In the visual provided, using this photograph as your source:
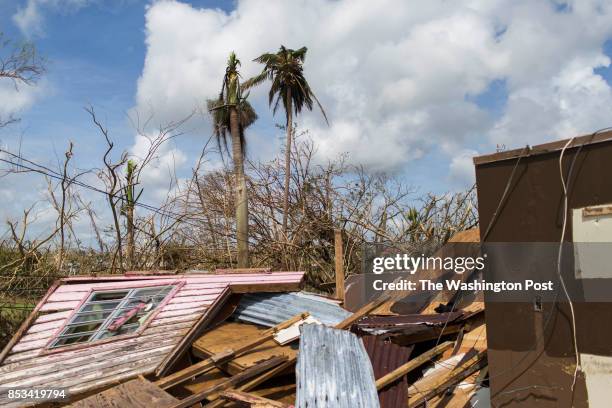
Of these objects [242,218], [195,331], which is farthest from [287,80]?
[195,331]

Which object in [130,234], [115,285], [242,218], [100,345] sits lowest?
[100,345]

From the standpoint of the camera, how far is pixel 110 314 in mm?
7430

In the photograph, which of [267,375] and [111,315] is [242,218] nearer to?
[111,315]

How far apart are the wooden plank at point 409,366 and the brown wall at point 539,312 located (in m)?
0.91

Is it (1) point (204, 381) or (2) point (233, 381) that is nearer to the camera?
(2) point (233, 381)

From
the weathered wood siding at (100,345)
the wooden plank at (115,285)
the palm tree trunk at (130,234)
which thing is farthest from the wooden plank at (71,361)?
the palm tree trunk at (130,234)

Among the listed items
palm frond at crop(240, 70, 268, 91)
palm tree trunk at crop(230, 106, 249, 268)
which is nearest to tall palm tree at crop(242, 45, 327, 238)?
palm frond at crop(240, 70, 268, 91)

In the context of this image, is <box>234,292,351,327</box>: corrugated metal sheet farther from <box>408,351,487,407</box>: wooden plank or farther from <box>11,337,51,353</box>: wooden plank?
<box>11,337,51,353</box>: wooden plank

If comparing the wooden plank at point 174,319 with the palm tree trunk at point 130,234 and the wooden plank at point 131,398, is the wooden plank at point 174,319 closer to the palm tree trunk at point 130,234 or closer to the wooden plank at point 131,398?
the wooden plank at point 131,398

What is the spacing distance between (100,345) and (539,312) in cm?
545

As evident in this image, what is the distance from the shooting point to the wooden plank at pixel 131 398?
4.91 metres

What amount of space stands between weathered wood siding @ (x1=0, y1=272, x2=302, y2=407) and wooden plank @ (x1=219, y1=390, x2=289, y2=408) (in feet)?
4.61

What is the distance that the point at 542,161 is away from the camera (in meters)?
4.75

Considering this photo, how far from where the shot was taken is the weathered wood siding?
5708 millimetres
